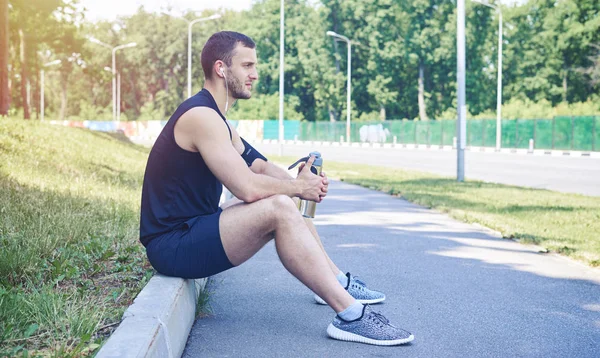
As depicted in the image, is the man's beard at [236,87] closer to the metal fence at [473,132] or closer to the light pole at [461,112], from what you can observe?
the light pole at [461,112]

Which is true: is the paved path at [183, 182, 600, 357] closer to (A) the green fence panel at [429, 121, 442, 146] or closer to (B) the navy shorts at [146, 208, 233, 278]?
(B) the navy shorts at [146, 208, 233, 278]

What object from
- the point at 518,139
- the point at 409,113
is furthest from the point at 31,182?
the point at 409,113

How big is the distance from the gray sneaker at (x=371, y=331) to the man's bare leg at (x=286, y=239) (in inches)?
4.0

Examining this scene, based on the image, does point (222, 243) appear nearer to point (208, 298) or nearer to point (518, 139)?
point (208, 298)

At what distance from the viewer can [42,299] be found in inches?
164

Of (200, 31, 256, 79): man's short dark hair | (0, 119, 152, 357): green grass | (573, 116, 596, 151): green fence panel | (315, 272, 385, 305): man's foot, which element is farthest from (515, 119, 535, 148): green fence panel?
(200, 31, 256, 79): man's short dark hair

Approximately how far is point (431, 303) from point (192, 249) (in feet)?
5.97

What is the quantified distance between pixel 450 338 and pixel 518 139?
149 feet

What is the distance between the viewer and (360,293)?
540 centimetres

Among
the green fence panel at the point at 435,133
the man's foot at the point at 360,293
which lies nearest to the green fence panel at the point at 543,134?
the green fence panel at the point at 435,133

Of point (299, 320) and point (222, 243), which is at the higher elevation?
point (222, 243)

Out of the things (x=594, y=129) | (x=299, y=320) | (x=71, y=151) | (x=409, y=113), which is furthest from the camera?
(x=409, y=113)

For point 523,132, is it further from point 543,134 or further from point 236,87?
point 236,87

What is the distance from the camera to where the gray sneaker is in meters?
4.46
